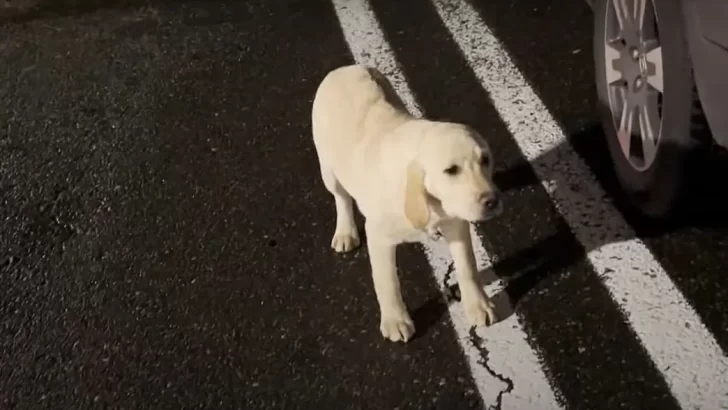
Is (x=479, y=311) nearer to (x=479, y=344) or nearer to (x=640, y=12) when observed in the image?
(x=479, y=344)

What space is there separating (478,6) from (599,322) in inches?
91.1

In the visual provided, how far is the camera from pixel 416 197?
92.4 inches

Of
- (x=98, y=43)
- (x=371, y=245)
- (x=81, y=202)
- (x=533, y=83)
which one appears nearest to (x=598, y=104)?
(x=533, y=83)

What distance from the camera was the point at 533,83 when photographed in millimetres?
4008

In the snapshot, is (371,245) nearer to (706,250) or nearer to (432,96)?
(706,250)

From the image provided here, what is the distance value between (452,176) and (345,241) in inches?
38.9

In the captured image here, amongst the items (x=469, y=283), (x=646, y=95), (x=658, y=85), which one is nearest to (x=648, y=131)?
(x=646, y=95)

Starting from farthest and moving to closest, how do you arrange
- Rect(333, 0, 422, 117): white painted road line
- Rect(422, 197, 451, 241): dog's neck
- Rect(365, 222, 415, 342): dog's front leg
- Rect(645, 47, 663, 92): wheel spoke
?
Rect(333, 0, 422, 117): white painted road line → Rect(645, 47, 663, 92): wheel spoke → Rect(365, 222, 415, 342): dog's front leg → Rect(422, 197, 451, 241): dog's neck

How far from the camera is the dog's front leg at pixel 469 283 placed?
2.79 m

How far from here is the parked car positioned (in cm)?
244

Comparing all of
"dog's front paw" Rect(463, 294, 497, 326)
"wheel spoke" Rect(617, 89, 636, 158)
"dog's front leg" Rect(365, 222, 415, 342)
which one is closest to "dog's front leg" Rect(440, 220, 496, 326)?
"dog's front paw" Rect(463, 294, 497, 326)

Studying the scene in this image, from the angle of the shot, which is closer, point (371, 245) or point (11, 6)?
point (371, 245)

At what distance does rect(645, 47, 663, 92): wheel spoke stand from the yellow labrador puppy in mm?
799

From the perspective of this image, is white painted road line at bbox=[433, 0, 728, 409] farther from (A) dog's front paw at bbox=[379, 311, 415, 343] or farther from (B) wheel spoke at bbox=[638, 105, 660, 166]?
(A) dog's front paw at bbox=[379, 311, 415, 343]
